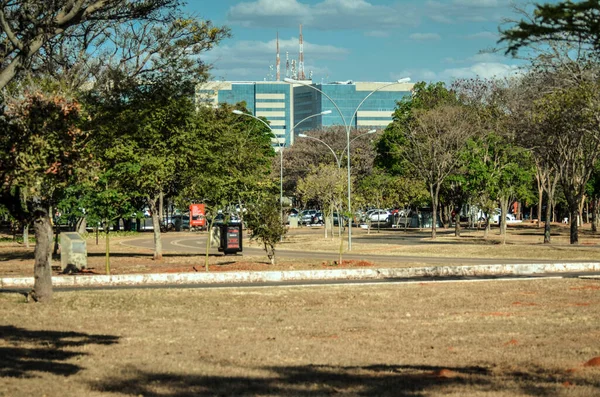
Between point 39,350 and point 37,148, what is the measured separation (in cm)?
636

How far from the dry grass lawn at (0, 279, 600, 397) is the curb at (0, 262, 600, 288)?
12.5ft

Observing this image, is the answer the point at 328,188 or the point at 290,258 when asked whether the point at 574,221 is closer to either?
the point at 290,258

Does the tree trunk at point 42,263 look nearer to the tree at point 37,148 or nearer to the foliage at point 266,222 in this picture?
the tree at point 37,148

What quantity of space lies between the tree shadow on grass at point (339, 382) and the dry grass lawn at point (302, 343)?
0.07ft

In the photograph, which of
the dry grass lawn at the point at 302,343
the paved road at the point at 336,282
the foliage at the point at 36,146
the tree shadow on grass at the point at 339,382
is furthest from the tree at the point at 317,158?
the tree shadow on grass at the point at 339,382

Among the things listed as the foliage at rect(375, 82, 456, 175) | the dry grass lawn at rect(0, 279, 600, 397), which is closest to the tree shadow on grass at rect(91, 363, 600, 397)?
the dry grass lawn at rect(0, 279, 600, 397)

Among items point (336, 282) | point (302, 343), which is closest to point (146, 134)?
point (336, 282)

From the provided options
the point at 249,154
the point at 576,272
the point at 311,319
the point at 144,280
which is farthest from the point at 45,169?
the point at 249,154

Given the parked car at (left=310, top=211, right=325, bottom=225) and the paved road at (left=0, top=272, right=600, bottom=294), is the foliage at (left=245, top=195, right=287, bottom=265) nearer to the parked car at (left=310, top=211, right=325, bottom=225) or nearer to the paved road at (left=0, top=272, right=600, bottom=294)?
the paved road at (left=0, top=272, right=600, bottom=294)

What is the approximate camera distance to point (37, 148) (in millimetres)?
17875

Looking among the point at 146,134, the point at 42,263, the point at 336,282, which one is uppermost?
the point at 146,134

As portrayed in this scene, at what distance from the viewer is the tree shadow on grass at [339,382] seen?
9.54 metres

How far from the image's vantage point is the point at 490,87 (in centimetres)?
7731

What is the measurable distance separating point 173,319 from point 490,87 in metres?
64.6
